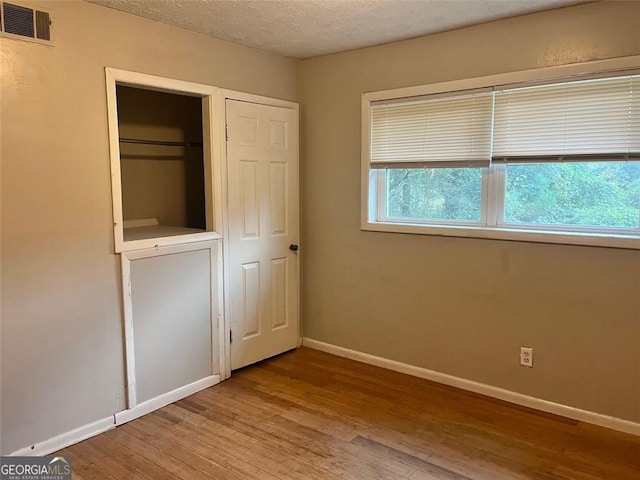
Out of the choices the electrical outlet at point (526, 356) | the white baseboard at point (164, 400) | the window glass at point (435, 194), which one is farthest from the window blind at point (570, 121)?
the white baseboard at point (164, 400)

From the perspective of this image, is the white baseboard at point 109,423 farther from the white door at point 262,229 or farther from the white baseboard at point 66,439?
the white door at point 262,229

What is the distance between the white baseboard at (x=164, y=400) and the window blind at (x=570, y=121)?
246cm

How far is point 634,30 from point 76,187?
10.1ft

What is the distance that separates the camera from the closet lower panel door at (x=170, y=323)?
278cm

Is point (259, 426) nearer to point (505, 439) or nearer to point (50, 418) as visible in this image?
point (50, 418)

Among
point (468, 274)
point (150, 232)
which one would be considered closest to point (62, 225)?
point (150, 232)

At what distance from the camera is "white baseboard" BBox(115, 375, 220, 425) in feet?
9.02

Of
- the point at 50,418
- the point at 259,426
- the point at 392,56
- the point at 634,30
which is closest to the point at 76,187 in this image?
the point at 50,418

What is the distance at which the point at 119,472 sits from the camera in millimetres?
2275

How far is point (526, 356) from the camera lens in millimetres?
2914

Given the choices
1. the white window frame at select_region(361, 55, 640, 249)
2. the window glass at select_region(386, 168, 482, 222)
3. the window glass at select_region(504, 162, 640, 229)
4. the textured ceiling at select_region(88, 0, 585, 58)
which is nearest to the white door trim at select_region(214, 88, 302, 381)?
the textured ceiling at select_region(88, 0, 585, 58)

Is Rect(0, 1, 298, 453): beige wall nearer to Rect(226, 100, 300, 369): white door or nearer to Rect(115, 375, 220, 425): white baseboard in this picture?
Rect(115, 375, 220, 425): white baseboard

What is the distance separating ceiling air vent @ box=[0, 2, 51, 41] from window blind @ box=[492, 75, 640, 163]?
8.37 ft

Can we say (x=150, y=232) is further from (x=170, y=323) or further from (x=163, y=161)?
(x=163, y=161)
